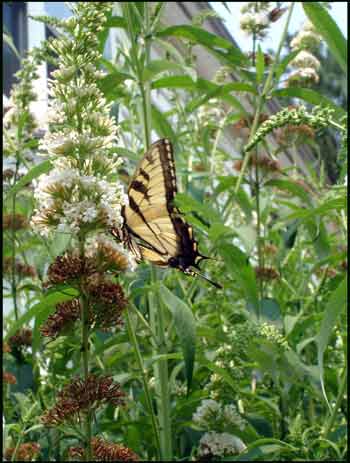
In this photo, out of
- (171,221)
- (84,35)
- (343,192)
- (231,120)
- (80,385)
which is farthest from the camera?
(231,120)

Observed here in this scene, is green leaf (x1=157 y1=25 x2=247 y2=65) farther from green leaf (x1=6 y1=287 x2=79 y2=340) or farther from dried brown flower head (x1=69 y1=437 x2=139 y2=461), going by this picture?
dried brown flower head (x1=69 y1=437 x2=139 y2=461)

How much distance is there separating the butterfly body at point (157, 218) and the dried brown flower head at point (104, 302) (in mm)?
243

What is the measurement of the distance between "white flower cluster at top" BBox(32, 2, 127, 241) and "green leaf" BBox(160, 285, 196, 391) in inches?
11.3

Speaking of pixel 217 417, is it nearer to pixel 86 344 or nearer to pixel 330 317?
pixel 330 317

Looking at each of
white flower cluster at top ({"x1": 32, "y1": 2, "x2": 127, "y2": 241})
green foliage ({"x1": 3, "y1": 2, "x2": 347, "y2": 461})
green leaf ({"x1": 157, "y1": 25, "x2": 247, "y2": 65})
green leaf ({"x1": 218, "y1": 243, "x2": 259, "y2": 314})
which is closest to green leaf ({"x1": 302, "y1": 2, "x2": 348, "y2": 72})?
green foliage ({"x1": 3, "y1": 2, "x2": 347, "y2": 461})

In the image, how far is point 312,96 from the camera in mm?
1820

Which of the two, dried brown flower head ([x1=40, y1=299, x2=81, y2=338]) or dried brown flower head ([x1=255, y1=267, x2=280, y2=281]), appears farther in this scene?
dried brown flower head ([x1=255, y1=267, x2=280, y2=281])

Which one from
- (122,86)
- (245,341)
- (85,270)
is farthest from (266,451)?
(122,86)

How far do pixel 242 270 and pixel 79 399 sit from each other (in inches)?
30.8

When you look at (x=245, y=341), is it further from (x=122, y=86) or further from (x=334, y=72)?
(x=334, y=72)

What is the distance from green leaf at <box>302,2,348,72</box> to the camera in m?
1.59

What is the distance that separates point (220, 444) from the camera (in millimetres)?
Answer: 1669

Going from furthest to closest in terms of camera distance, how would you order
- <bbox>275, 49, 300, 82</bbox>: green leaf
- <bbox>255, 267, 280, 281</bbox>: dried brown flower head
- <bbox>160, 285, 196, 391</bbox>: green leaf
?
<bbox>255, 267, 280, 281</bbox>: dried brown flower head < <bbox>275, 49, 300, 82</bbox>: green leaf < <bbox>160, 285, 196, 391</bbox>: green leaf

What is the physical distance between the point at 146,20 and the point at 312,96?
18.6 inches
